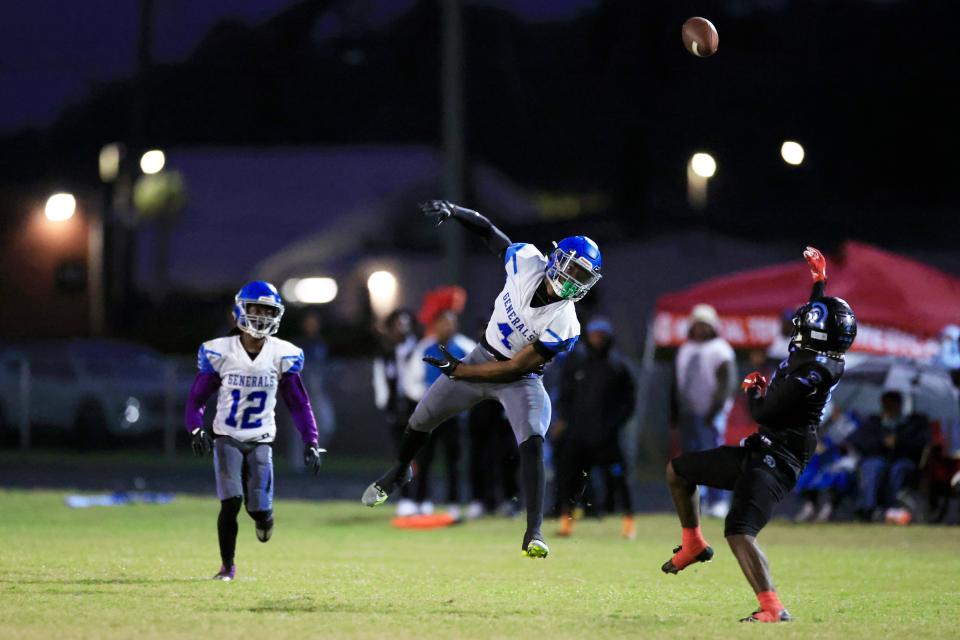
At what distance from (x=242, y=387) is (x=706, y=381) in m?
8.17

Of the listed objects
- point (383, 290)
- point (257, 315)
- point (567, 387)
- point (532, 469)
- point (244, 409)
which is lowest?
point (532, 469)

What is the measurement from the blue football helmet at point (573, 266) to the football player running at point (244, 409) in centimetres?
209

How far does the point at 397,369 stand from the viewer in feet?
60.8

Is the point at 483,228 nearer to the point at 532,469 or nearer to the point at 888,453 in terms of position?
the point at 532,469

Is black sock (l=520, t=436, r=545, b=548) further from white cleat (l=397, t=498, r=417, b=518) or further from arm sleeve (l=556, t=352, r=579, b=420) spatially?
white cleat (l=397, t=498, r=417, b=518)

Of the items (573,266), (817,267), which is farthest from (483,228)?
(817,267)

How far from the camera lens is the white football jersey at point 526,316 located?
11102 mm

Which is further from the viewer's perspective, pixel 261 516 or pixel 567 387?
pixel 567 387

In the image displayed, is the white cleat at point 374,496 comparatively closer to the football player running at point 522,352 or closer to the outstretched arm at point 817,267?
the football player running at point 522,352

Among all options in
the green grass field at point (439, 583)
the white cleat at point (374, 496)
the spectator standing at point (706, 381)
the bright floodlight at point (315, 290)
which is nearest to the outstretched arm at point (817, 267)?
the green grass field at point (439, 583)

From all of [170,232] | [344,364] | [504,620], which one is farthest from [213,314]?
[504,620]

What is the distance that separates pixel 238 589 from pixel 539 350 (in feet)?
8.77

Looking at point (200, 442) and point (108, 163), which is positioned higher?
point (108, 163)

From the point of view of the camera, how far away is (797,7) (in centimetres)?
5638
